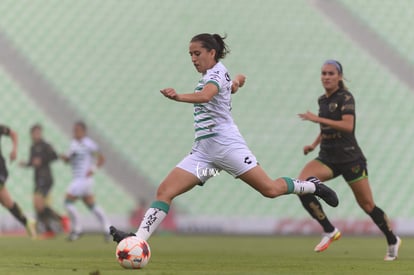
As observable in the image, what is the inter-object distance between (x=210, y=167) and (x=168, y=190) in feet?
1.45

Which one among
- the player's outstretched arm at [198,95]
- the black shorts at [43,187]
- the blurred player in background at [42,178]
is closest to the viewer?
the player's outstretched arm at [198,95]

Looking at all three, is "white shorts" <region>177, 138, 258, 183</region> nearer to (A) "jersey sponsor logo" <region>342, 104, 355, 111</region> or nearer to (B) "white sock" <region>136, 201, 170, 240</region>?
(B) "white sock" <region>136, 201, 170, 240</region>

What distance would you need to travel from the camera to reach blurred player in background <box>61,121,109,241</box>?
47.6ft

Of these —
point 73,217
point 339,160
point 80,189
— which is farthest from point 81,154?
point 339,160

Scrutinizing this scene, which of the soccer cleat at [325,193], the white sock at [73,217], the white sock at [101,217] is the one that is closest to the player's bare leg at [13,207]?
the white sock at [73,217]

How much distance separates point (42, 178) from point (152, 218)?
9.13 metres

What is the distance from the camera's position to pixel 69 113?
18016 millimetres

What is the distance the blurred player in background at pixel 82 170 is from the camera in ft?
47.6

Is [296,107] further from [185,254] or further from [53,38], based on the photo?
[185,254]

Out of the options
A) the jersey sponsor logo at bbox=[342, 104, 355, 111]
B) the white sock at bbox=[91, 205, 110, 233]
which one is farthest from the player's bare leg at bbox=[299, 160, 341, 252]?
the white sock at bbox=[91, 205, 110, 233]

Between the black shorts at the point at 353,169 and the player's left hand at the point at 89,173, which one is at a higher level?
the black shorts at the point at 353,169

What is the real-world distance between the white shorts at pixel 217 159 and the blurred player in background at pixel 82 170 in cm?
702

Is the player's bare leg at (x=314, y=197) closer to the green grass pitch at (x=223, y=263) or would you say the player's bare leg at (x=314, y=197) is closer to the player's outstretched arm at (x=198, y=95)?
the green grass pitch at (x=223, y=263)

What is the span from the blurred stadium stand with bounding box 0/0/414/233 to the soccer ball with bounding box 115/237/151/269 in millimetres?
9309
